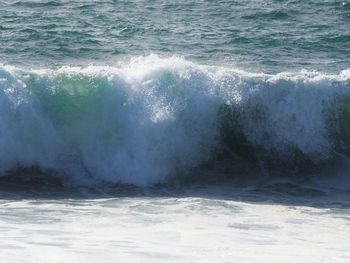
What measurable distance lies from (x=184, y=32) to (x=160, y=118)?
15.3ft

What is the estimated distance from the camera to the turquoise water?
14.4 m

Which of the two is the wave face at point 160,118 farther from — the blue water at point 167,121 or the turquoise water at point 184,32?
the turquoise water at point 184,32

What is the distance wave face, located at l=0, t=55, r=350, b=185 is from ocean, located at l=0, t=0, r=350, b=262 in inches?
0.6

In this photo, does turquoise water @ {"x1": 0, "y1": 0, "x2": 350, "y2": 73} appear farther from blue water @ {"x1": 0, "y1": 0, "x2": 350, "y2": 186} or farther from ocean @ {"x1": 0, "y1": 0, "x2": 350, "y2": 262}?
blue water @ {"x1": 0, "y1": 0, "x2": 350, "y2": 186}

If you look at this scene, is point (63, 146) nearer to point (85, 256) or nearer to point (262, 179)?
point (262, 179)

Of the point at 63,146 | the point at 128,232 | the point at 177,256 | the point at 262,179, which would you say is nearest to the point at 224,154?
the point at 262,179

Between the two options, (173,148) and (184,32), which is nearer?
(173,148)

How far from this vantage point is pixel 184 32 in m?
15.9

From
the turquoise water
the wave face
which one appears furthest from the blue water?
the turquoise water

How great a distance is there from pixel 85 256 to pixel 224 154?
4.96 meters

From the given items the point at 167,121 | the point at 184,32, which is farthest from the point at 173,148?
the point at 184,32

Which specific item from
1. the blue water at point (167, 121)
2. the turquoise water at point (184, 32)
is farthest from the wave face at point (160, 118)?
the turquoise water at point (184, 32)

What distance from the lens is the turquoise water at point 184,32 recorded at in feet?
47.3

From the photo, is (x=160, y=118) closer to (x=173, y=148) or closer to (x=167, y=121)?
(x=167, y=121)
